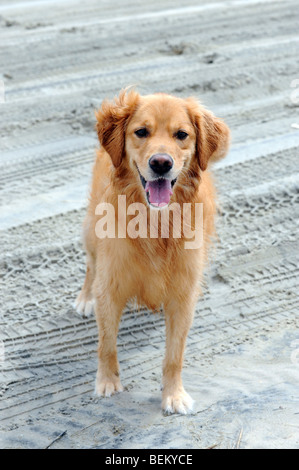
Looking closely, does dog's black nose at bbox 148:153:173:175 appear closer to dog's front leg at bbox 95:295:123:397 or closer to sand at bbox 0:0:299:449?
dog's front leg at bbox 95:295:123:397

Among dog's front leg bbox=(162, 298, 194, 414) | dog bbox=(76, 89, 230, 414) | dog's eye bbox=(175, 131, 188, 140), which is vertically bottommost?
dog's front leg bbox=(162, 298, 194, 414)

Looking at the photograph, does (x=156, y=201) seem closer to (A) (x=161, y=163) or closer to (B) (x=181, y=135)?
(A) (x=161, y=163)

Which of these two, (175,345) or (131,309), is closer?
(175,345)

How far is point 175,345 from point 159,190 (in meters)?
0.95

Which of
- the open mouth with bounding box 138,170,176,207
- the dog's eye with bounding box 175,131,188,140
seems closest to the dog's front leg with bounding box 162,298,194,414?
the open mouth with bounding box 138,170,176,207

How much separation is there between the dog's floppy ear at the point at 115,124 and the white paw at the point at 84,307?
4.16 ft

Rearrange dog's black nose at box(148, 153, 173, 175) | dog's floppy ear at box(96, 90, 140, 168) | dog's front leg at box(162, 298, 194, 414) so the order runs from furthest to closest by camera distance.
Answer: dog's front leg at box(162, 298, 194, 414)
dog's floppy ear at box(96, 90, 140, 168)
dog's black nose at box(148, 153, 173, 175)

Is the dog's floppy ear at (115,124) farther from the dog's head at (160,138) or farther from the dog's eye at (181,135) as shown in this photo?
the dog's eye at (181,135)

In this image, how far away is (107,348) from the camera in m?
3.88

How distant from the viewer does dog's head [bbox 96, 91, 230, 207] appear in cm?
341

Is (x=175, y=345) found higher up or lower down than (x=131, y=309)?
higher up

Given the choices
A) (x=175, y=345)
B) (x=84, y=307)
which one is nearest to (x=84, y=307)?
(x=84, y=307)

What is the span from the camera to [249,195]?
584 centimetres

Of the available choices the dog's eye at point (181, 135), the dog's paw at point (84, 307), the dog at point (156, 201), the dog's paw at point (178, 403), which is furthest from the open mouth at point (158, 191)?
the dog's paw at point (84, 307)
